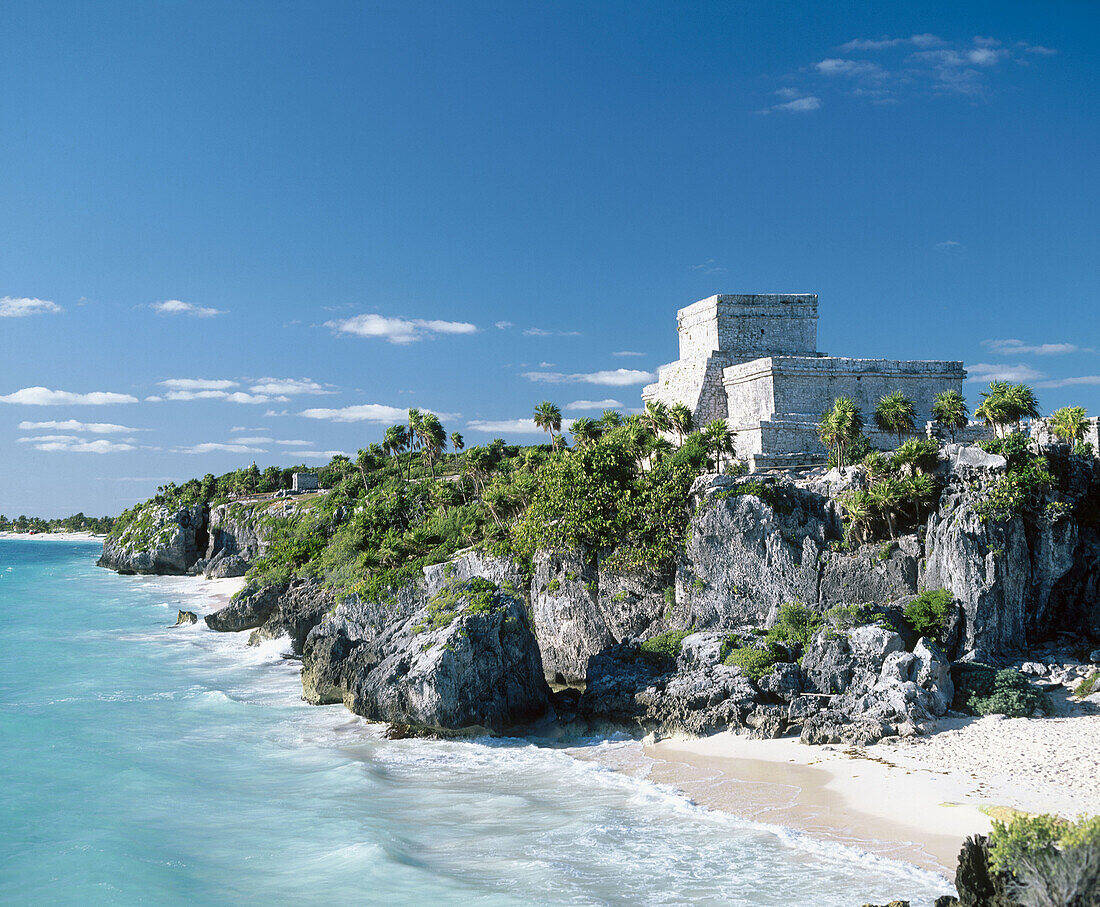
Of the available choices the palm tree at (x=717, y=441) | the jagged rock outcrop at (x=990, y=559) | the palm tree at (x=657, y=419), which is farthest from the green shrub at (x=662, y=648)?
the palm tree at (x=657, y=419)

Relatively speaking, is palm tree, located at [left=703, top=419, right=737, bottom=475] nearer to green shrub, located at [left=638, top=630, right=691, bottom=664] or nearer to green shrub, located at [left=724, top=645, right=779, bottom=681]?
green shrub, located at [left=638, top=630, right=691, bottom=664]

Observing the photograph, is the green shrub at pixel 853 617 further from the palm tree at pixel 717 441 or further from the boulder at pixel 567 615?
the palm tree at pixel 717 441

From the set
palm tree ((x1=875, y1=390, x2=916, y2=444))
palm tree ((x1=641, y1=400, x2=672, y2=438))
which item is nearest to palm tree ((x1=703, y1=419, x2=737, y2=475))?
palm tree ((x1=641, y1=400, x2=672, y2=438))

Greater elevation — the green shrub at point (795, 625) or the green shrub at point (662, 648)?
the green shrub at point (795, 625)

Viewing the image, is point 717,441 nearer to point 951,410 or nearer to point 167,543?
point 951,410

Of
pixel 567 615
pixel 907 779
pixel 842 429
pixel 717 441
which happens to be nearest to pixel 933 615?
pixel 907 779

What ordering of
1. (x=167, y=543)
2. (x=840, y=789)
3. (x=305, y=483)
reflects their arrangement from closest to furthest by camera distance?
(x=840, y=789) < (x=167, y=543) < (x=305, y=483)
